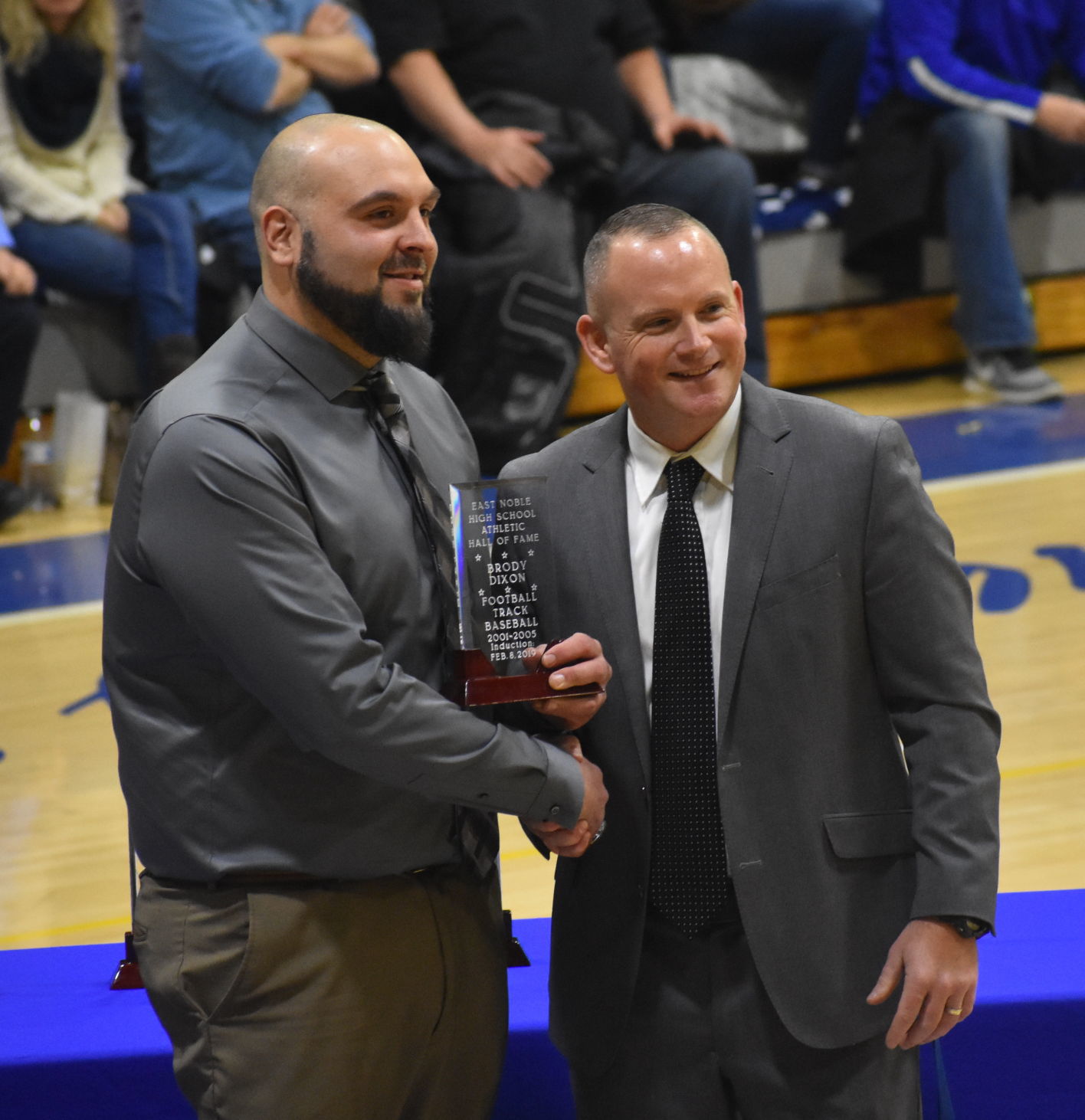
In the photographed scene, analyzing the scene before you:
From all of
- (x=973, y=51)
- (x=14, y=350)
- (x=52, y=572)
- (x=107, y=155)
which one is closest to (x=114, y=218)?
(x=107, y=155)

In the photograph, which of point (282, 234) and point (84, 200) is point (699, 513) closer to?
point (282, 234)

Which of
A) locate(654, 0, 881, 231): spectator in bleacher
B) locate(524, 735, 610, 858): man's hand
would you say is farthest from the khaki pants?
locate(654, 0, 881, 231): spectator in bleacher

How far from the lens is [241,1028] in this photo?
1646mm

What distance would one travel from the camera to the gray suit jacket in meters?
1.57

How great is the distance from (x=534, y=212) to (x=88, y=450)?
1650mm

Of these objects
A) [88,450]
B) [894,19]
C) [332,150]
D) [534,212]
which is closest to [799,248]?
[894,19]

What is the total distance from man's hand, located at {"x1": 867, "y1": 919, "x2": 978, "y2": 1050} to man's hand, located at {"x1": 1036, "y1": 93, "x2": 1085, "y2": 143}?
4813mm

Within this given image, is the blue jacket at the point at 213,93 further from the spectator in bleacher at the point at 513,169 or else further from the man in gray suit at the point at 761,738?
the man in gray suit at the point at 761,738

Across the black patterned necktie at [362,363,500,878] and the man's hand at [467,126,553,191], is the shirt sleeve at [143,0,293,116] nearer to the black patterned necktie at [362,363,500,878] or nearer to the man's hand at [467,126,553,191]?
the man's hand at [467,126,553,191]

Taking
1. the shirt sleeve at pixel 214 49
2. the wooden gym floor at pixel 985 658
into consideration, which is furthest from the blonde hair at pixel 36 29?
the wooden gym floor at pixel 985 658

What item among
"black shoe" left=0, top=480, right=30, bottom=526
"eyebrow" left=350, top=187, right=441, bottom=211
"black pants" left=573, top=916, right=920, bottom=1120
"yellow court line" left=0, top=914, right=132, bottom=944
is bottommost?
"yellow court line" left=0, top=914, right=132, bottom=944

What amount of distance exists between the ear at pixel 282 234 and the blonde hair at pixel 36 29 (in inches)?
145

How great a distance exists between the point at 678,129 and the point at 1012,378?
1503 mm

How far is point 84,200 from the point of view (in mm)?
5102
